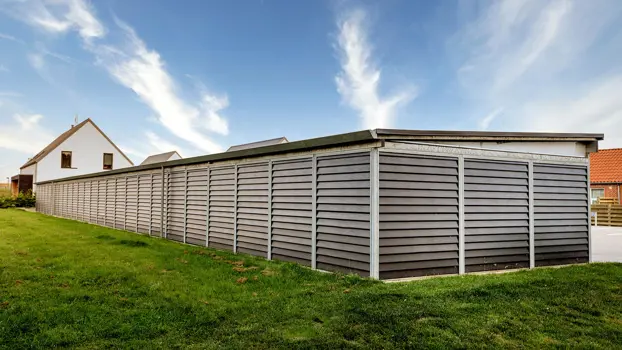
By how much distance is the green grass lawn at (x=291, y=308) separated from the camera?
3.68 meters

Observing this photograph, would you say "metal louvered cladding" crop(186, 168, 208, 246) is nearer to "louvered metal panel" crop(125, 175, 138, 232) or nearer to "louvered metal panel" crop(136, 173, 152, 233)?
"louvered metal panel" crop(136, 173, 152, 233)

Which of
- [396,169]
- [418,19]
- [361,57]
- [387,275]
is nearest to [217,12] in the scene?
[361,57]

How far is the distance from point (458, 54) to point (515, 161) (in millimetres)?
6449

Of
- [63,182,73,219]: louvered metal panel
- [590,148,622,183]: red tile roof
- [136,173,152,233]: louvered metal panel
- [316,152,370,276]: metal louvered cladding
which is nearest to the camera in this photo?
[316,152,370,276]: metal louvered cladding

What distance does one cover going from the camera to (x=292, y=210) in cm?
764

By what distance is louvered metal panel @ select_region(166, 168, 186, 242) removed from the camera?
1174cm

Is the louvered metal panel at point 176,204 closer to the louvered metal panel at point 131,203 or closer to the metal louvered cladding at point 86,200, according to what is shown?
the louvered metal panel at point 131,203

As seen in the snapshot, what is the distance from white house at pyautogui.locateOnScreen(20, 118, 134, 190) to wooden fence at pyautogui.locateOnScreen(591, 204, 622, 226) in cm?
3600

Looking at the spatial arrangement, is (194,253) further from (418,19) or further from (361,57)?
(418,19)

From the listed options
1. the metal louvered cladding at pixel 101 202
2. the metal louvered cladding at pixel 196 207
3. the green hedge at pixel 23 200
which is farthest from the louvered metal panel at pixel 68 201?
the metal louvered cladding at pixel 196 207

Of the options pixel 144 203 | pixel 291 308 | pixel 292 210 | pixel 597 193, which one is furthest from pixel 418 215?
pixel 597 193

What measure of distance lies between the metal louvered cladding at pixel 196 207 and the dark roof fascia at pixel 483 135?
243 inches

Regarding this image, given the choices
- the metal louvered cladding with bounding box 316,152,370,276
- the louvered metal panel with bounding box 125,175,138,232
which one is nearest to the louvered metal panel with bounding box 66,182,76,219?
the louvered metal panel with bounding box 125,175,138,232

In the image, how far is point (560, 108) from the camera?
13.3 meters
